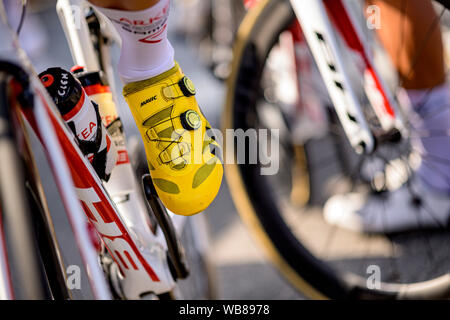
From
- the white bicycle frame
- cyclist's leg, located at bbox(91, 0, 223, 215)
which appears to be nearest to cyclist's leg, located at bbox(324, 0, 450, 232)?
the white bicycle frame

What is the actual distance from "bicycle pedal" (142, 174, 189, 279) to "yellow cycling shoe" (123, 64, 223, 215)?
0.17 feet

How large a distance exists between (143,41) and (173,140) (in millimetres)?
143

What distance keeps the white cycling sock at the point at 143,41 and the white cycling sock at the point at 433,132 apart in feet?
2.28

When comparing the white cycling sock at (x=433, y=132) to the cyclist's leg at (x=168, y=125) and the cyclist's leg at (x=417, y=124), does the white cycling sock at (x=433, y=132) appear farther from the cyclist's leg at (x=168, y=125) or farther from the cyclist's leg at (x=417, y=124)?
the cyclist's leg at (x=168, y=125)

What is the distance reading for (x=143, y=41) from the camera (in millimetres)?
669

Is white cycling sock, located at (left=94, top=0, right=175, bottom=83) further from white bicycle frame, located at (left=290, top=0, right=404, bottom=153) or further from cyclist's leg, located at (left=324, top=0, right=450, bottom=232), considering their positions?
cyclist's leg, located at (left=324, top=0, right=450, bottom=232)

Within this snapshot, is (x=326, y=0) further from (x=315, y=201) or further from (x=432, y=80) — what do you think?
(x=315, y=201)

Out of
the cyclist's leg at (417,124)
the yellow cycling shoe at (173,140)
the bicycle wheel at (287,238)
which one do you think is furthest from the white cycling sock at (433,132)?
the yellow cycling shoe at (173,140)

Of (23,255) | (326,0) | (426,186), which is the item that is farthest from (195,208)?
(426,186)

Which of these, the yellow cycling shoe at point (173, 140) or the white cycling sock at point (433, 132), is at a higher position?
the yellow cycling shoe at point (173, 140)

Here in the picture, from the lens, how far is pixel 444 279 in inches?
36.0

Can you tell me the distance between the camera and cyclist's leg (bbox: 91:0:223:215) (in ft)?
2.29

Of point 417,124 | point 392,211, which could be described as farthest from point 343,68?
point 392,211

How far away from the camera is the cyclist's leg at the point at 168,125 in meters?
0.70
